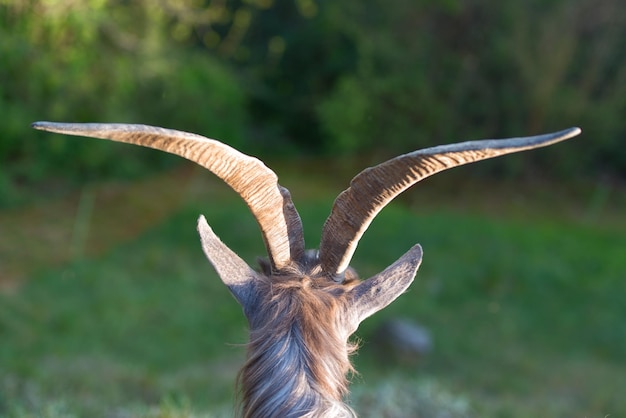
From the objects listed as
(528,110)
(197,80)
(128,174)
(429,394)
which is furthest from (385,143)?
(429,394)

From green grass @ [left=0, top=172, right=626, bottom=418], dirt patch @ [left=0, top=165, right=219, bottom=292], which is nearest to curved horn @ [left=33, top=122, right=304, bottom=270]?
green grass @ [left=0, top=172, right=626, bottom=418]

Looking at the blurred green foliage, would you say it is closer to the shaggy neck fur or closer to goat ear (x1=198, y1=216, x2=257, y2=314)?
goat ear (x1=198, y1=216, x2=257, y2=314)

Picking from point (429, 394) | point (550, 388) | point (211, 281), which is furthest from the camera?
point (211, 281)

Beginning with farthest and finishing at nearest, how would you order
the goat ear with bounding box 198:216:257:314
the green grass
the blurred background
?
the blurred background
the green grass
the goat ear with bounding box 198:216:257:314

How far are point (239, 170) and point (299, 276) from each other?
0.64m

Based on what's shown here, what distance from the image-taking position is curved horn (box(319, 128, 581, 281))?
2.85 m

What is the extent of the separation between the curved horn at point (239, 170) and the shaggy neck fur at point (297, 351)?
195mm

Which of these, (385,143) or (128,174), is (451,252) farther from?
(128,174)

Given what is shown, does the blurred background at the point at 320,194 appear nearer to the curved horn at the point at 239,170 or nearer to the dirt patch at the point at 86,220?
the dirt patch at the point at 86,220

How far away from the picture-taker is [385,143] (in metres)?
20.8

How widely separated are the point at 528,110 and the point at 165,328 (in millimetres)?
11462

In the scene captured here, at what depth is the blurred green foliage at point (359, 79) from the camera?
15688 mm

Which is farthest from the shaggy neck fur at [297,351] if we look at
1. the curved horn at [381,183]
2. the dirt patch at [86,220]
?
the dirt patch at [86,220]

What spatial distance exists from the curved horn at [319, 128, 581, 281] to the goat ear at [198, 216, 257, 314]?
39cm
